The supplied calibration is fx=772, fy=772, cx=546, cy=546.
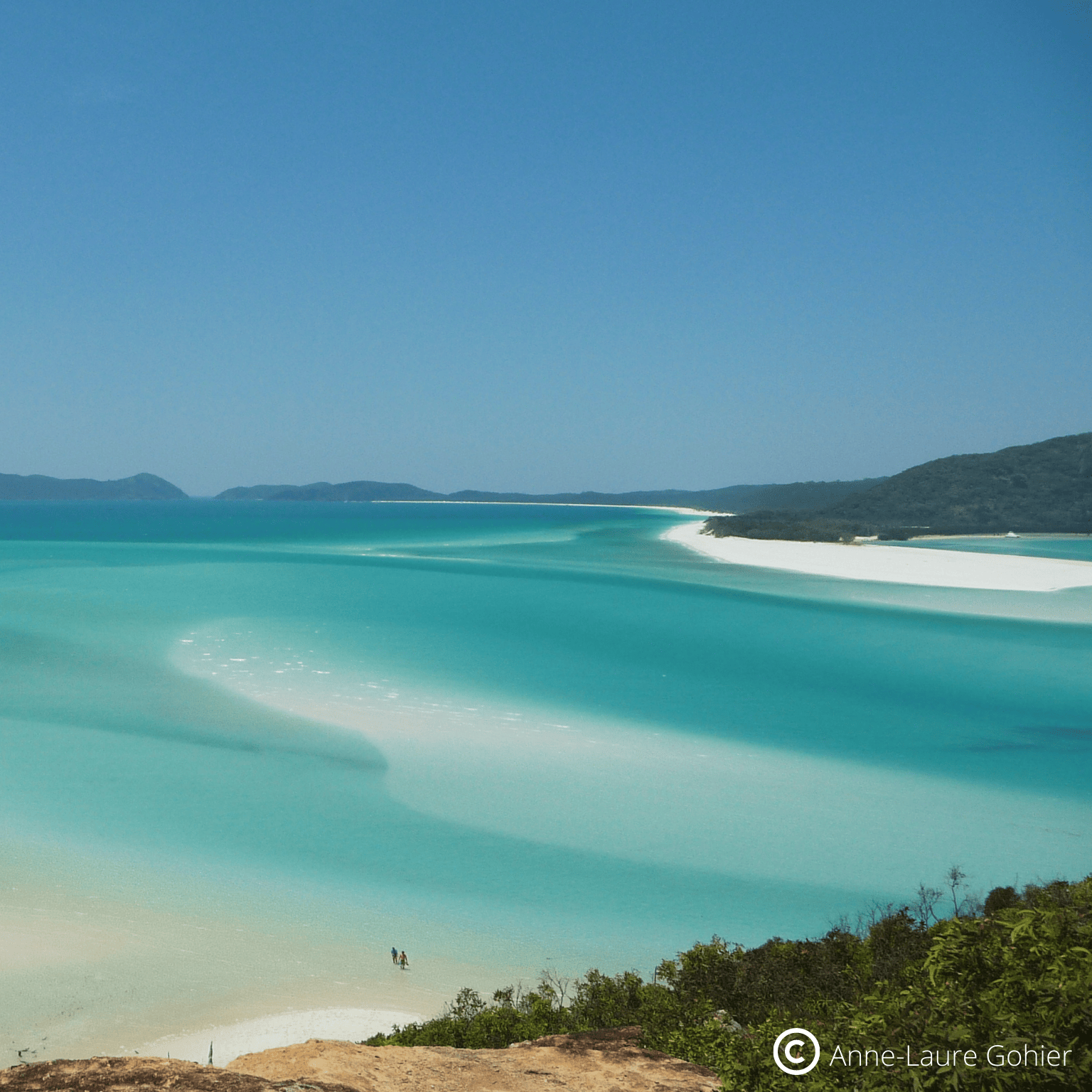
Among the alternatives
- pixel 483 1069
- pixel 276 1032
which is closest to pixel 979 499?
pixel 276 1032

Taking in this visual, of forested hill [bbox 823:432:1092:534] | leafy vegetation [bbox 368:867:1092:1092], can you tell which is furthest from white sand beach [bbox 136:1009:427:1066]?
forested hill [bbox 823:432:1092:534]

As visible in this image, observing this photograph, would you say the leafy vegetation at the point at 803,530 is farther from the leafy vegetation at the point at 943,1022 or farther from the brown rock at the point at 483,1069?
the brown rock at the point at 483,1069

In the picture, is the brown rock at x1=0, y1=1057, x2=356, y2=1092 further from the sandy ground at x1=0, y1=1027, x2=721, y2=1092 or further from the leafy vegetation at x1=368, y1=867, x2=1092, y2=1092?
the leafy vegetation at x1=368, y1=867, x2=1092, y2=1092

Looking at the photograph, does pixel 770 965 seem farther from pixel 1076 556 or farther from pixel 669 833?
pixel 1076 556

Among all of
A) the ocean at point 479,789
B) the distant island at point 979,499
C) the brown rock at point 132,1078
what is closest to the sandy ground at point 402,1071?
the brown rock at point 132,1078

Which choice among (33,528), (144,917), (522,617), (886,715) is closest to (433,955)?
(144,917)
